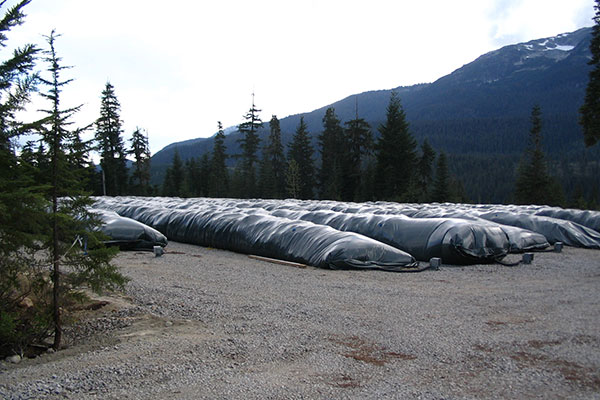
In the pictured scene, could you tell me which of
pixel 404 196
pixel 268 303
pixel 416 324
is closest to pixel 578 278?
pixel 416 324

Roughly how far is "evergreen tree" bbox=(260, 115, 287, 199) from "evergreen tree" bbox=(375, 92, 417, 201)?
1413cm

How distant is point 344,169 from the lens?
50000 mm

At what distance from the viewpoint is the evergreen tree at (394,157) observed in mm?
45500

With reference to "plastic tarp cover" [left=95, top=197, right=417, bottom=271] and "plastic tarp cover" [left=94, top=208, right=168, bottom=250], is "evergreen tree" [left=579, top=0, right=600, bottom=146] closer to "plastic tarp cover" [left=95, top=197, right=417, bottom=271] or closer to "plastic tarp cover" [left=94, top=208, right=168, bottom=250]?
"plastic tarp cover" [left=95, top=197, right=417, bottom=271]

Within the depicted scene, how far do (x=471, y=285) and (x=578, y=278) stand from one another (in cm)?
282

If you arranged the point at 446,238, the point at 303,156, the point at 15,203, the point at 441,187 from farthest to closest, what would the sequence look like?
1. the point at 303,156
2. the point at 441,187
3. the point at 446,238
4. the point at 15,203

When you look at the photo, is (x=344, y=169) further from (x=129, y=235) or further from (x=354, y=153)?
(x=129, y=235)

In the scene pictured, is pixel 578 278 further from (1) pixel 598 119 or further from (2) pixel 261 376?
(1) pixel 598 119

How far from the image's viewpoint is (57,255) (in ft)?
15.0

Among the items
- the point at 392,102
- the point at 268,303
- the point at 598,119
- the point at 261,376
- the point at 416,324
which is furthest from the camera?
the point at 392,102

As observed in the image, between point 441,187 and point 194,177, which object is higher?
point 194,177

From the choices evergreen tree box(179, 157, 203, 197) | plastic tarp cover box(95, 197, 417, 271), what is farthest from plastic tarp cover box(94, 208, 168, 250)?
evergreen tree box(179, 157, 203, 197)

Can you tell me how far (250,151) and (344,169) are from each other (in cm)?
1611

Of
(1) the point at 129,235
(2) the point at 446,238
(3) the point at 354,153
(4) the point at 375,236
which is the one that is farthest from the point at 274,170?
(2) the point at 446,238
